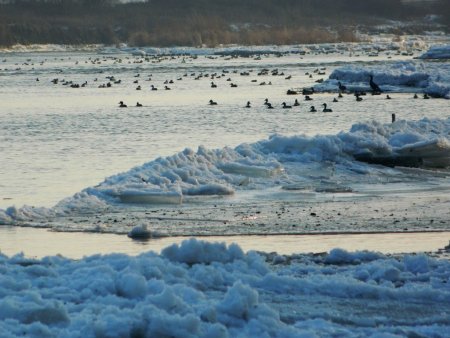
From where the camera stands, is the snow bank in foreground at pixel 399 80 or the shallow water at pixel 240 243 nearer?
the shallow water at pixel 240 243

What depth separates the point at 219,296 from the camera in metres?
9.45

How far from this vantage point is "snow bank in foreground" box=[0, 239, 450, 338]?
8.30m

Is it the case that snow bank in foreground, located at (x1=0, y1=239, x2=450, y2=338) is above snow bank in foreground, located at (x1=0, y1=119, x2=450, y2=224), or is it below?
above

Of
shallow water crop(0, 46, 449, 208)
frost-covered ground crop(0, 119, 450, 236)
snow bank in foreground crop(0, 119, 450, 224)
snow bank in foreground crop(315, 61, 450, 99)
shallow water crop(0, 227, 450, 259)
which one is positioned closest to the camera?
shallow water crop(0, 227, 450, 259)

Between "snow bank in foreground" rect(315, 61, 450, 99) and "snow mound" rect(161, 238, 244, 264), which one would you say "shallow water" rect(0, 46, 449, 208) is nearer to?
"snow bank in foreground" rect(315, 61, 450, 99)

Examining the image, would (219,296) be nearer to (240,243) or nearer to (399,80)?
(240,243)

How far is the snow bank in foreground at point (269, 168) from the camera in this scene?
58.1 feet

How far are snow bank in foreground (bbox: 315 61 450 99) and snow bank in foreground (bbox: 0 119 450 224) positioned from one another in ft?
93.8

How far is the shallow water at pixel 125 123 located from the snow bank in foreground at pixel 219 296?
781 cm

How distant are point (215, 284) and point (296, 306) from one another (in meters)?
0.76

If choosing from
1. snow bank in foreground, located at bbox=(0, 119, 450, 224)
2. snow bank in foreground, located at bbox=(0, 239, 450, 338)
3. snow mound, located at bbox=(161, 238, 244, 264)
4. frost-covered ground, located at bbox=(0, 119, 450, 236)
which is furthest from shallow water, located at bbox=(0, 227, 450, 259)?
snow mound, located at bbox=(161, 238, 244, 264)

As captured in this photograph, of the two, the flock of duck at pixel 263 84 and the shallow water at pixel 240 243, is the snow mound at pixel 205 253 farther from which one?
the flock of duck at pixel 263 84

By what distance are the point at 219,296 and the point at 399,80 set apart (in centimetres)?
5022

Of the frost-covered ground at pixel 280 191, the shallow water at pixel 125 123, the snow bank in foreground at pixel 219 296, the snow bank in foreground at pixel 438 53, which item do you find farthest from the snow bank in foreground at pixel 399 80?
the snow bank in foreground at pixel 219 296
